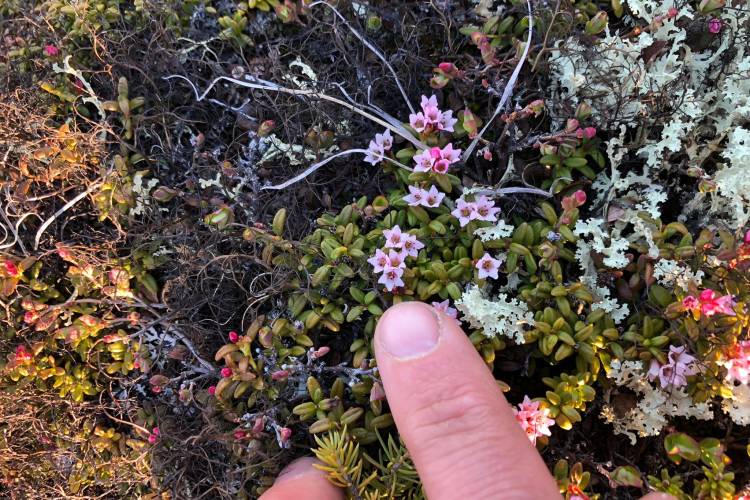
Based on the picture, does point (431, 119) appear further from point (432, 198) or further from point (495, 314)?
point (495, 314)

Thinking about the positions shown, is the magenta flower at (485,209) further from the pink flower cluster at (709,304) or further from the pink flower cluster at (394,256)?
the pink flower cluster at (709,304)

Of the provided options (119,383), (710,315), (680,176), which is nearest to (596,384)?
(710,315)

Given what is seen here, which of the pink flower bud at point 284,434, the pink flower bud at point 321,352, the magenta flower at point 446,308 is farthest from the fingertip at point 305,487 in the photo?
the magenta flower at point 446,308

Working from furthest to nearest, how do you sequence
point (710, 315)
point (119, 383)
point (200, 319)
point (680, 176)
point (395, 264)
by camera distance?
1. point (119, 383)
2. point (200, 319)
3. point (680, 176)
4. point (395, 264)
5. point (710, 315)

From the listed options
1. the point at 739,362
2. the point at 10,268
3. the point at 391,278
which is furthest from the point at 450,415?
the point at 10,268

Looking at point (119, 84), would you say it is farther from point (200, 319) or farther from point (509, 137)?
point (509, 137)

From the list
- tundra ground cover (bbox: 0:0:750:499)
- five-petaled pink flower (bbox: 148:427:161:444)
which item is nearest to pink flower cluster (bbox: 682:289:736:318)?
tundra ground cover (bbox: 0:0:750:499)

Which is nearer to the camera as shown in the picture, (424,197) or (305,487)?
(305,487)
